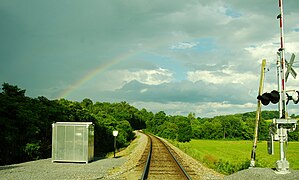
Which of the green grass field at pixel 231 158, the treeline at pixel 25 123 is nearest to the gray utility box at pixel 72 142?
the treeline at pixel 25 123

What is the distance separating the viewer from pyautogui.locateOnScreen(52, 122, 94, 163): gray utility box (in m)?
21.1

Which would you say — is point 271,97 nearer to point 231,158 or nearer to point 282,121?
point 282,121

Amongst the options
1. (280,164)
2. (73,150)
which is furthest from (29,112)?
(280,164)

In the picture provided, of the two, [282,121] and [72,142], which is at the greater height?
[282,121]

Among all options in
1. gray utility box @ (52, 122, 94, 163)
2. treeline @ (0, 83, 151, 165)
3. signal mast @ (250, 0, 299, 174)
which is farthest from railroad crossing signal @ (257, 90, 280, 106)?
treeline @ (0, 83, 151, 165)

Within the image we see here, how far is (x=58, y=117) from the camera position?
90.3 ft

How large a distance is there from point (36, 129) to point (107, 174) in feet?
30.7

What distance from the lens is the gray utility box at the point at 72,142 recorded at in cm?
2106

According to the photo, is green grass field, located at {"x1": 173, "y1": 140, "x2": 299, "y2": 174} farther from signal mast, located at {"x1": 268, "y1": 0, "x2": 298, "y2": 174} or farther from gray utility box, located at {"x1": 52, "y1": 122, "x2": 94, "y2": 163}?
gray utility box, located at {"x1": 52, "y1": 122, "x2": 94, "y2": 163}

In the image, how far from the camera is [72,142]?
2123cm

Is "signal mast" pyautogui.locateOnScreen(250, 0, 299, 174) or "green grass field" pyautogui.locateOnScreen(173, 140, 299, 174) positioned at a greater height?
"signal mast" pyautogui.locateOnScreen(250, 0, 299, 174)

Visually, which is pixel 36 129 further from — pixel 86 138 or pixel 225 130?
pixel 225 130

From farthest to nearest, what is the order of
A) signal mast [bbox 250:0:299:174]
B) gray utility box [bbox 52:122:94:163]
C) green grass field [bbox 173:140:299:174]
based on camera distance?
gray utility box [bbox 52:122:94:163]
green grass field [bbox 173:140:299:174]
signal mast [bbox 250:0:299:174]

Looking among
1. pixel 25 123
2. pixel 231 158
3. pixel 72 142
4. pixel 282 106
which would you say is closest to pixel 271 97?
pixel 282 106
